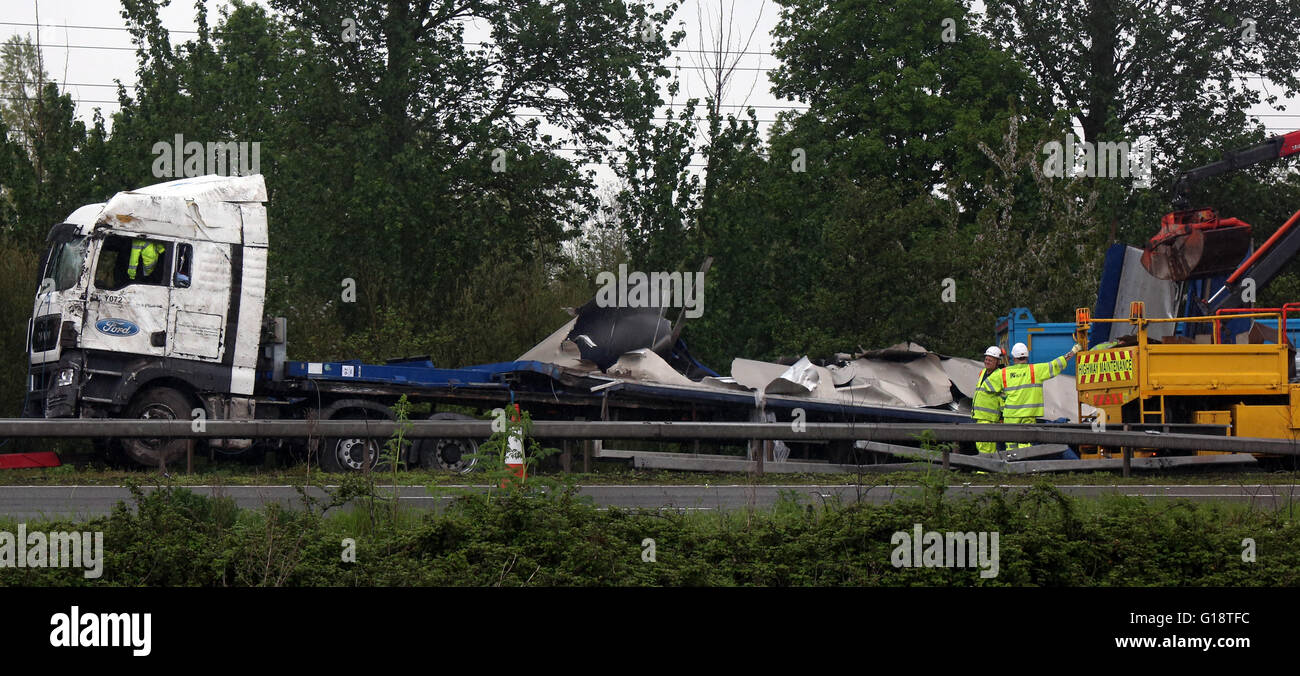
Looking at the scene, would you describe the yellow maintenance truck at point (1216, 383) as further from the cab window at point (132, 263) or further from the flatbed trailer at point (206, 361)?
the cab window at point (132, 263)

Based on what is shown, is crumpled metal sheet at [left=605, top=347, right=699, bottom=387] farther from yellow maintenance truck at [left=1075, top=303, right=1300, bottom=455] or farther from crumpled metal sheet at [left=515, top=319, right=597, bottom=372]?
yellow maintenance truck at [left=1075, top=303, right=1300, bottom=455]

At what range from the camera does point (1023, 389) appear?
53.1ft

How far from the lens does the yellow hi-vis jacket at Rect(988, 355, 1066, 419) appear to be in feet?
53.1

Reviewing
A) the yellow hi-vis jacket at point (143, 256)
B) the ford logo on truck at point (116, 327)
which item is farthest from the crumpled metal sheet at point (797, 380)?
the ford logo on truck at point (116, 327)

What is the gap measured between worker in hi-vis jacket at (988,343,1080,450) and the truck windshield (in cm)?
1073

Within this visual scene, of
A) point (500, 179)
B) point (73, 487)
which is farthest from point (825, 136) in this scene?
point (73, 487)

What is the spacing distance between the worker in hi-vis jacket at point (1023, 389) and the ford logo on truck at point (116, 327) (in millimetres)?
10077

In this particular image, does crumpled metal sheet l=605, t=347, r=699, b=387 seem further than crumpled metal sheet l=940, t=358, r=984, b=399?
No

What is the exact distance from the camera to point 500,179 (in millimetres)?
27797

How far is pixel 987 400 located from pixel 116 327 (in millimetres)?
10236

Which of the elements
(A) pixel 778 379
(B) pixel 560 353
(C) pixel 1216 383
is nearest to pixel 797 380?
(A) pixel 778 379

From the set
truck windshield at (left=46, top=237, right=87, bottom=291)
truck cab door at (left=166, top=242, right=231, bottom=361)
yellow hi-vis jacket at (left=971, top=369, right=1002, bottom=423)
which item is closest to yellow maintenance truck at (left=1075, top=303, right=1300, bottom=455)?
yellow hi-vis jacket at (left=971, top=369, right=1002, bottom=423)
